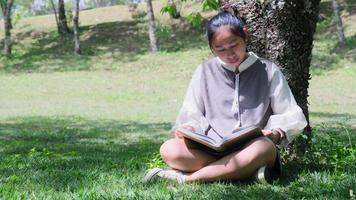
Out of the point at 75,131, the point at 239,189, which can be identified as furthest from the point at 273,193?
the point at 75,131

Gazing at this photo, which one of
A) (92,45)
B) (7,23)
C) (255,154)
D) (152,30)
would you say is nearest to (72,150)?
(255,154)

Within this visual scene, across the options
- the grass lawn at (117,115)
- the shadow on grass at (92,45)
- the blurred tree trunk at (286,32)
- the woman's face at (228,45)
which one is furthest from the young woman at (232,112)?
the shadow on grass at (92,45)

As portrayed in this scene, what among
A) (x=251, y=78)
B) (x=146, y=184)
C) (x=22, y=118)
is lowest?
(x=22, y=118)

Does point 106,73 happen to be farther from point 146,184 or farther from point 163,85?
point 146,184

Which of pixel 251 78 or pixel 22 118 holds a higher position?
pixel 251 78

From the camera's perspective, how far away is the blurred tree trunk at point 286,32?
505cm

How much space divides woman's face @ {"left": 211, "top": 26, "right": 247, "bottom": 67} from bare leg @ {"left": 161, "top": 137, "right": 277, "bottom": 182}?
0.71 meters

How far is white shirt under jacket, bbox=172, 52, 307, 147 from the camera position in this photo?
163 inches

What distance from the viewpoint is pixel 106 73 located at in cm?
2720

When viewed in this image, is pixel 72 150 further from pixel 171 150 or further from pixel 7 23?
pixel 7 23

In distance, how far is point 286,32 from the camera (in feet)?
16.6

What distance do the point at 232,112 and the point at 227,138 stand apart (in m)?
0.43

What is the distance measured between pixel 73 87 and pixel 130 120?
9878 mm

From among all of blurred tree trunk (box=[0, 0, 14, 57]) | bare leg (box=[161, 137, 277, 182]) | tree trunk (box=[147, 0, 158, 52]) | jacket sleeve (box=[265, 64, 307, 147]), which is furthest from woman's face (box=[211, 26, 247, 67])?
blurred tree trunk (box=[0, 0, 14, 57])
